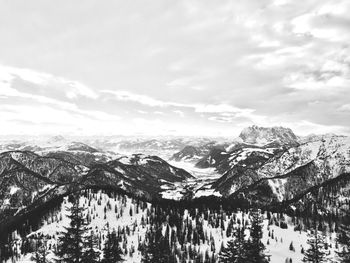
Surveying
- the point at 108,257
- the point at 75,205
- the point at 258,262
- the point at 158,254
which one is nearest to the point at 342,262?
the point at 258,262

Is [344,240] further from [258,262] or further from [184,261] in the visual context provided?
[184,261]

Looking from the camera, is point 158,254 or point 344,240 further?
point 158,254

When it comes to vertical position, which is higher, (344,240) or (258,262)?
(344,240)

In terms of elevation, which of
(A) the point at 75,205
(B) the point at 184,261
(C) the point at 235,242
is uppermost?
(A) the point at 75,205

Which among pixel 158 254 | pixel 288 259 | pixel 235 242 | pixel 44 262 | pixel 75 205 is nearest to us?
pixel 75 205

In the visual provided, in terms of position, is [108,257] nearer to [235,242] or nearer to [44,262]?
[44,262]

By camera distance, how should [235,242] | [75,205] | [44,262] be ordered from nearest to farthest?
[75,205], [44,262], [235,242]

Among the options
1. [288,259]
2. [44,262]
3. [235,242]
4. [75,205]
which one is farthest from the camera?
[288,259]

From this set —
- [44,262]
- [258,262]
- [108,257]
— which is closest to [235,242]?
[258,262]

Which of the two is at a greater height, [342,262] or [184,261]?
[342,262]
